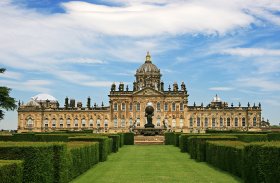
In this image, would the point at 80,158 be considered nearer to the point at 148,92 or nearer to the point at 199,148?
the point at 199,148

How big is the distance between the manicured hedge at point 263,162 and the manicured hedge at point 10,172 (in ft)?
20.9

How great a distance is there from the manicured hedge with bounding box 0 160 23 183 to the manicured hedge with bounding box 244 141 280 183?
637cm

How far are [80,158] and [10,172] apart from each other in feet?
28.5

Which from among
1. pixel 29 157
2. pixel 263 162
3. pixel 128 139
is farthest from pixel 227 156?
pixel 128 139

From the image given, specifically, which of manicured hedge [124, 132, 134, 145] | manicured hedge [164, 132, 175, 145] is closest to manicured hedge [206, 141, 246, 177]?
manicured hedge [164, 132, 175, 145]

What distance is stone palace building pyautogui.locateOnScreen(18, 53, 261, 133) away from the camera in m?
87.0

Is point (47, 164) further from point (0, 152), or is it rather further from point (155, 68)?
point (155, 68)

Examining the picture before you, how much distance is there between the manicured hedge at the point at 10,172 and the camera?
1010 centimetres

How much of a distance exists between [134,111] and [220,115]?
15.4 meters

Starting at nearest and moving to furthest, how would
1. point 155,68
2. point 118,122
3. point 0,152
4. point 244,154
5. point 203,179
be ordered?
point 0,152 < point 244,154 < point 203,179 < point 118,122 < point 155,68

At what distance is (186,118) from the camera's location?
286 feet

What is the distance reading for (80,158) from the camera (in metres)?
19.3

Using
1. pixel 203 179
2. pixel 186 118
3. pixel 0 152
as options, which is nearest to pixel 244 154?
pixel 203 179

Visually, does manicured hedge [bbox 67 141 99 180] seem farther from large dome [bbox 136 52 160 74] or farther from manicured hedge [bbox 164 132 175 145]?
large dome [bbox 136 52 160 74]
